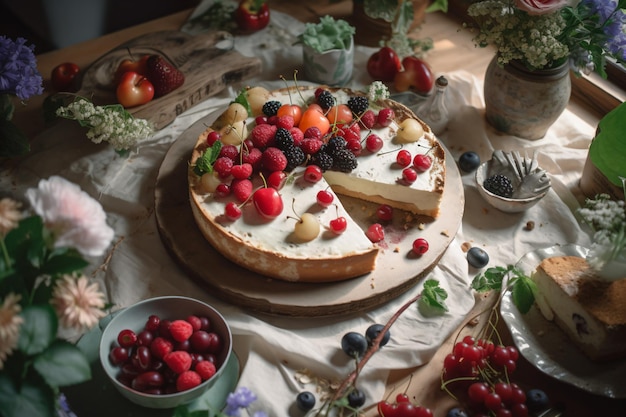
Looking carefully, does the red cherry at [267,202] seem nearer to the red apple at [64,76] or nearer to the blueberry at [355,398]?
the blueberry at [355,398]

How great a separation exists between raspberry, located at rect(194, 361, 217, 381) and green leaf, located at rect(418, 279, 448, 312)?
79 centimetres

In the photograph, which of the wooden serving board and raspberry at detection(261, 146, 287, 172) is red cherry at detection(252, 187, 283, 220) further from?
the wooden serving board

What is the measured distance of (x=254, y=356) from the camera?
1.85m

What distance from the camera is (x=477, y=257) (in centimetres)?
216

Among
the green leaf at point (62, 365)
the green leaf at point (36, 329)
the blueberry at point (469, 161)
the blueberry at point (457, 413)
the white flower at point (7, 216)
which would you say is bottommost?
the blueberry at point (457, 413)

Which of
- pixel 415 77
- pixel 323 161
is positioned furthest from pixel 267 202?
pixel 415 77

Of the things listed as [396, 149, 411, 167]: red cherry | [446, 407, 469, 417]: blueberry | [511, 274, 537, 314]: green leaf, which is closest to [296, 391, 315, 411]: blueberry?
[446, 407, 469, 417]: blueberry

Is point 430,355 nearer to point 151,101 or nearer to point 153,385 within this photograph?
point 153,385

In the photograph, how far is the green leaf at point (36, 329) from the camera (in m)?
1.14

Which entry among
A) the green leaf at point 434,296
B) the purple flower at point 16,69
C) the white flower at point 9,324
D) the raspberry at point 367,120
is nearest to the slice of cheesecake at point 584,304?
the green leaf at point 434,296

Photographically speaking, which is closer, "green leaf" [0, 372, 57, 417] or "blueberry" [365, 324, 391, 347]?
"green leaf" [0, 372, 57, 417]

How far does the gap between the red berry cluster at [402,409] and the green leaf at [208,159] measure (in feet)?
3.32

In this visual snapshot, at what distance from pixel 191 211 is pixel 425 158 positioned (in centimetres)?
94

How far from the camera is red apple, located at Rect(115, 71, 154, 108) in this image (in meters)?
2.46
